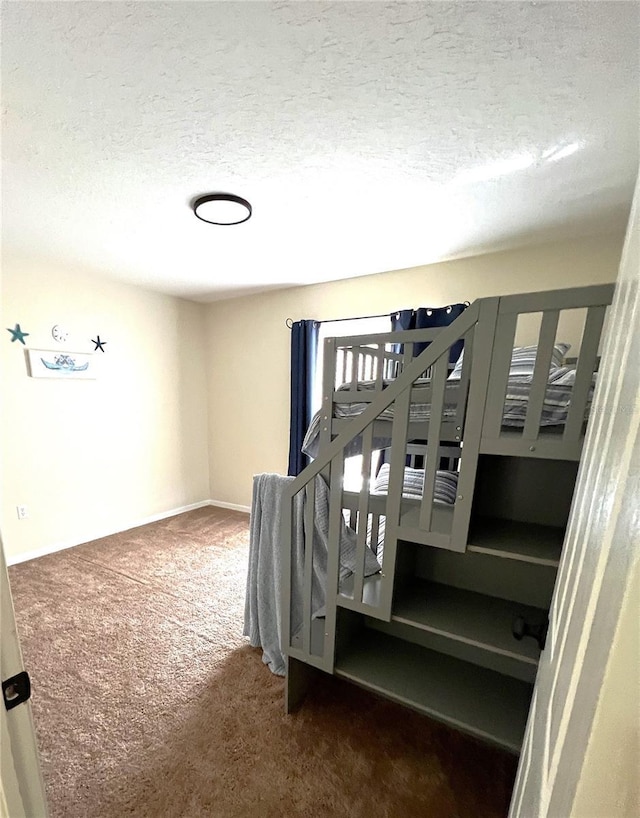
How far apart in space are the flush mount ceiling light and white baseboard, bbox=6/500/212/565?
291cm

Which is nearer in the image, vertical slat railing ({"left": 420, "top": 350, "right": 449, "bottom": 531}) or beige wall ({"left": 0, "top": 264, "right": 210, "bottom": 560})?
vertical slat railing ({"left": 420, "top": 350, "right": 449, "bottom": 531})

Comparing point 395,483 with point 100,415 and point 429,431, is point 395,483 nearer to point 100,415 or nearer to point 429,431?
point 429,431

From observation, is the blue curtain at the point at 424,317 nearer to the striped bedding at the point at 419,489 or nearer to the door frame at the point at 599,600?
the striped bedding at the point at 419,489

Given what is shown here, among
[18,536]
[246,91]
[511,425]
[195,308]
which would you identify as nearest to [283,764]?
[511,425]

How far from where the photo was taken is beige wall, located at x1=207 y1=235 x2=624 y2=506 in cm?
231

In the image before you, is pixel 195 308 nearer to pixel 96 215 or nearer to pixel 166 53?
pixel 96 215

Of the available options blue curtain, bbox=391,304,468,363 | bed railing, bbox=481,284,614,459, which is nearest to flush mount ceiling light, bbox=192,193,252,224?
blue curtain, bbox=391,304,468,363

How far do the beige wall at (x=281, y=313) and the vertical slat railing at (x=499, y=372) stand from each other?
172 centimetres

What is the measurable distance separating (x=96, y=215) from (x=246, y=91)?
4.40 feet

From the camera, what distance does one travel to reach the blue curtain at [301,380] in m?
3.26

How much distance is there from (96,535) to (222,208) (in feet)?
10.0

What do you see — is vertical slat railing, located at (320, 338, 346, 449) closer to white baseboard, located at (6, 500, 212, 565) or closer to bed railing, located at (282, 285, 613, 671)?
bed railing, located at (282, 285, 613, 671)

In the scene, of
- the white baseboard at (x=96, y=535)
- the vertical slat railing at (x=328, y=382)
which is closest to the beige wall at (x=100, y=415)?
the white baseboard at (x=96, y=535)

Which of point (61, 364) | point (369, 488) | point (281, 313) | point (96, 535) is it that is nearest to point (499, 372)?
point (369, 488)
